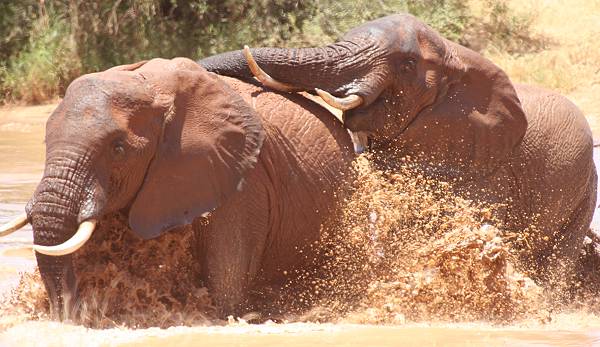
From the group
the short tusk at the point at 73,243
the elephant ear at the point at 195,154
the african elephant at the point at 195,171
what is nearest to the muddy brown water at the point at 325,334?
the african elephant at the point at 195,171

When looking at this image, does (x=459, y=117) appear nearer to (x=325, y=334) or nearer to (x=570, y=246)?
(x=570, y=246)

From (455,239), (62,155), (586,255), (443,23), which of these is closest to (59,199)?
(62,155)

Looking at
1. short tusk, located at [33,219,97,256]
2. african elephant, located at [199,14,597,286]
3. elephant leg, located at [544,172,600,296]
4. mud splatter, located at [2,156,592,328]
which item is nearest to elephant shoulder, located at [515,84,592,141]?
african elephant, located at [199,14,597,286]

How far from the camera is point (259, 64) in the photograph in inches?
299

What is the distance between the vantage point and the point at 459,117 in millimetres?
8234

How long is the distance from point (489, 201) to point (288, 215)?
1.40m

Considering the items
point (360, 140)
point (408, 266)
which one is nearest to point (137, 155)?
point (360, 140)

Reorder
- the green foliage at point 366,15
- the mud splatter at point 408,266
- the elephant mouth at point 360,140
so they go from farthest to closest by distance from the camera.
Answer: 1. the green foliage at point 366,15
2. the elephant mouth at point 360,140
3. the mud splatter at point 408,266

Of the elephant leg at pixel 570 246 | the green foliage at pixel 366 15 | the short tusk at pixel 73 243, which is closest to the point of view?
the short tusk at pixel 73 243

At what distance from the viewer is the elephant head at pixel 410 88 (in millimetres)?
7637

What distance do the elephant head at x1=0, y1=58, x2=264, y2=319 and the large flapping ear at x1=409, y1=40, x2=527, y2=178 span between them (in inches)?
55.1

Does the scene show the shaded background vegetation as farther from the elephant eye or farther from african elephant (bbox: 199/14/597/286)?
the elephant eye

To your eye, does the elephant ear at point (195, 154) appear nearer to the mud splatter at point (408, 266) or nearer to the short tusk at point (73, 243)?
the short tusk at point (73, 243)

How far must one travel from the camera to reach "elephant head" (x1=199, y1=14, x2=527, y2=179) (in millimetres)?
7637
